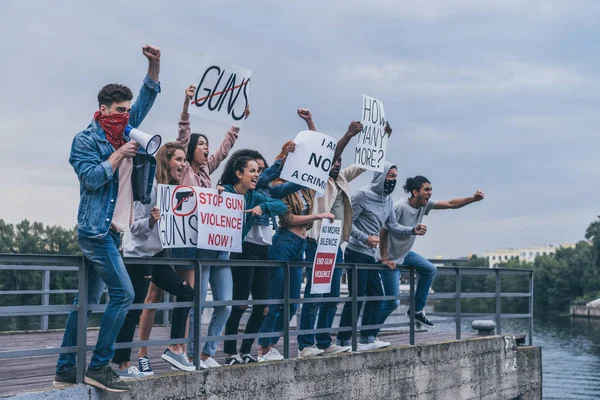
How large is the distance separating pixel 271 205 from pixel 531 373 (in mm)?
7349

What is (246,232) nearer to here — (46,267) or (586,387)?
(46,267)

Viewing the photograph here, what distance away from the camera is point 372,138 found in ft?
33.1

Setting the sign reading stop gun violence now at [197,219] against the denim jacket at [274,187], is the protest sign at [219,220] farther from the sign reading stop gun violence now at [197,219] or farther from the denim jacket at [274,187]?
the denim jacket at [274,187]

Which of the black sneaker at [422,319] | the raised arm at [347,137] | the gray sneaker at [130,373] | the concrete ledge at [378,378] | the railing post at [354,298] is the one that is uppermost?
the raised arm at [347,137]

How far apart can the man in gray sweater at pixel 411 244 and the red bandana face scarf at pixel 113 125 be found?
16.4 feet

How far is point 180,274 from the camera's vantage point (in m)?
8.05

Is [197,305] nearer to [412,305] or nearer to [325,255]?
[325,255]

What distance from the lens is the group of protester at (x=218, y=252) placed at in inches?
255

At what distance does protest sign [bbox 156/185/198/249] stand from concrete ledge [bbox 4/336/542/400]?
1151mm

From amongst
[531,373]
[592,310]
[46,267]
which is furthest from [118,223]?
[592,310]

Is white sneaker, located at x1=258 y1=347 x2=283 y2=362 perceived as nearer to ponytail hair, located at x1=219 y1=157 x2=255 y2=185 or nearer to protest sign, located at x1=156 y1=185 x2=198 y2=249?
protest sign, located at x1=156 y1=185 x2=198 y2=249

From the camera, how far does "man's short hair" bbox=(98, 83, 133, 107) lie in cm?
634

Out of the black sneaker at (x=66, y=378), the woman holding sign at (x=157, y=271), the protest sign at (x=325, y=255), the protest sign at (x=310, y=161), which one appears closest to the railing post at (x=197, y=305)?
the woman holding sign at (x=157, y=271)

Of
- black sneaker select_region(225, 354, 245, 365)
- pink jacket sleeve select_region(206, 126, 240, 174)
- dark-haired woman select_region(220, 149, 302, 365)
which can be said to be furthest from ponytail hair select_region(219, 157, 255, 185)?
black sneaker select_region(225, 354, 245, 365)
